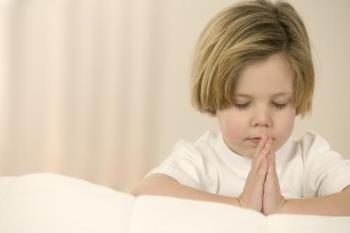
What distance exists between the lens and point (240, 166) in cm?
113

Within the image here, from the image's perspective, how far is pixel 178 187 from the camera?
963 millimetres

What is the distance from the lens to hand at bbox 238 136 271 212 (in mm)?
927

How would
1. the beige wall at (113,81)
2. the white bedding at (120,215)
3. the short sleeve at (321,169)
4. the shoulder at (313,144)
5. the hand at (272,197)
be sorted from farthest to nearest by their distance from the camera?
the beige wall at (113,81)
the shoulder at (313,144)
the short sleeve at (321,169)
the hand at (272,197)
the white bedding at (120,215)

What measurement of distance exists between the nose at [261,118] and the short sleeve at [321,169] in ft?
0.50

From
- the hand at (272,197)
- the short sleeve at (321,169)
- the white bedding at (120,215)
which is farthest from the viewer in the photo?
the short sleeve at (321,169)

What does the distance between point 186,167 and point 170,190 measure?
0.13 meters

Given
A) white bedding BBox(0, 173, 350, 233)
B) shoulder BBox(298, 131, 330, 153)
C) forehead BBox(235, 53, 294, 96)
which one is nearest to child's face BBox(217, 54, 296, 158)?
forehead BBox(235, 53, 294, 96)

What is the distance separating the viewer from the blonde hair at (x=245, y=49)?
3.28 ft

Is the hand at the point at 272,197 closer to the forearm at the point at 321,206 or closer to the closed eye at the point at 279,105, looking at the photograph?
the forearm at the point at 321,206

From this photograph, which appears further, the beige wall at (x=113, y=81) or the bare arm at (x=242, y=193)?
the beige wall at (x=113, y=81)

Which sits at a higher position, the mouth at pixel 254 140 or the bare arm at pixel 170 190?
the mouth at pixel 254 140

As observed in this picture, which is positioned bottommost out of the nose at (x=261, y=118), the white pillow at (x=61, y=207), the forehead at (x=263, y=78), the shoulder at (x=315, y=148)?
the white pillow at (x=61, y=207)

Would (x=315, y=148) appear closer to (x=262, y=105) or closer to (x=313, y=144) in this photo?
(x=313, y=144)

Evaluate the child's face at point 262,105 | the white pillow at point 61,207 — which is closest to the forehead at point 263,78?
the child's face at point 262,105
